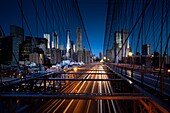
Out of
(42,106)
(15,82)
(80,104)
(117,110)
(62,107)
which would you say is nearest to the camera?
(15,82)

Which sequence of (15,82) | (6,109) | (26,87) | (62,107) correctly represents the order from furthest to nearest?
(62,107) < (26,87) < (15,82) < (6,109)

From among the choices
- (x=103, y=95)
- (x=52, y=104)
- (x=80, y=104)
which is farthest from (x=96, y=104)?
(x=103, y=95)

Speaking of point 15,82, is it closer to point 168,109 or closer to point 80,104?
point 168,109

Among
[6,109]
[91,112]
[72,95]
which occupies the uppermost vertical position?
[72,95]

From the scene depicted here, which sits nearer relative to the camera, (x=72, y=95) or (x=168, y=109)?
(x=168, y=109)

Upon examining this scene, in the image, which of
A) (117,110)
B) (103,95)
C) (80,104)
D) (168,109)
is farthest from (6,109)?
(80,104)

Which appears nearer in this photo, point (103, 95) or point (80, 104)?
point (103, 95)

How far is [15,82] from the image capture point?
5.49 metres

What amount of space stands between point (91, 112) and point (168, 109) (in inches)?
355

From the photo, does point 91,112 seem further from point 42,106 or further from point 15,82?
point 15,82

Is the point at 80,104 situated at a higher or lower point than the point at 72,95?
lower

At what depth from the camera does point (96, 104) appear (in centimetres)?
1230

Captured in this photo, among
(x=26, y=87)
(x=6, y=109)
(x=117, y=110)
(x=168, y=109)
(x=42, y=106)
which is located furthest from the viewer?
(x=117, y=110)

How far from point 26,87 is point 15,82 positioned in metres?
1.58
